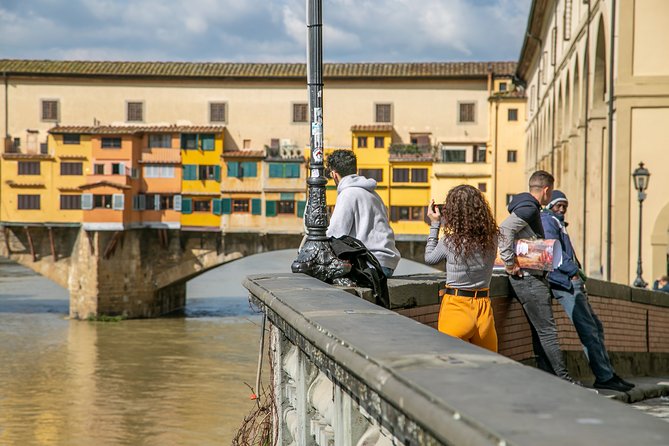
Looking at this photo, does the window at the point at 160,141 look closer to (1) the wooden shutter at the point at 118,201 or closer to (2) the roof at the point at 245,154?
(2) the roof at the point at 245,154

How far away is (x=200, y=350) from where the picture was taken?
35.4 metres

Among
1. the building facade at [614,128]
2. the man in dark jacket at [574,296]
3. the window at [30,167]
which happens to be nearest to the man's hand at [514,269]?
the man in dark jacket at [574,296]

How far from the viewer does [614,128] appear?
18.0 meters

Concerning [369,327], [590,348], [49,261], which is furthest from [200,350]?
[369,327]

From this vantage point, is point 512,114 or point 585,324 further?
point 512,114

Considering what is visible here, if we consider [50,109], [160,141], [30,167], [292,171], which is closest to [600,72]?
[292,171]

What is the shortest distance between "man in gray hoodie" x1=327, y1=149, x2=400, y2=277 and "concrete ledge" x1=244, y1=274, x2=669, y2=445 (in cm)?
266

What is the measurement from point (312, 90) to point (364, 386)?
165 inches

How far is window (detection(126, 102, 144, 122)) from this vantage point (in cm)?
4819

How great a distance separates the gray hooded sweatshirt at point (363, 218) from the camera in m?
6.05

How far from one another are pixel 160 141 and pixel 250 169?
4329 mm

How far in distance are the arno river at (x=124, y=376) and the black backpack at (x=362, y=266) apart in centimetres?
1518

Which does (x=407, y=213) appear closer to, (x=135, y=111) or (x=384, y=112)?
(x=384, y=112)

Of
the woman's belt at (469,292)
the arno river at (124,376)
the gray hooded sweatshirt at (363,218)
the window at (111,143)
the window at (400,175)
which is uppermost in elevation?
the window at (111,143)
